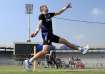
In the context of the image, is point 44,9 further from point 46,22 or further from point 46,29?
point 46,29

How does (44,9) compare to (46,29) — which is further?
(46,29)

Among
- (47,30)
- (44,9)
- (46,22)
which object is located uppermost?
(44,9)

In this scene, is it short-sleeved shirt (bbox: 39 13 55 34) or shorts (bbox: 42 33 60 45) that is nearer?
shorts (bbox: 42 33 60 45)

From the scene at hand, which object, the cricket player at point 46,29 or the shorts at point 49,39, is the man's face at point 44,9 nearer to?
the cricket player at point 46,29

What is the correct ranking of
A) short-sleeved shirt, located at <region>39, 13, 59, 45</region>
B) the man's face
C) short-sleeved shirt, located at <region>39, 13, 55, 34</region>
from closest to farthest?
1. the man's face
2. short-sleeved shirt, located at <region>39, 13, 59, 45</region>
3. short-sleeved shirt, located at <region>39, 13, 55, 34</region>

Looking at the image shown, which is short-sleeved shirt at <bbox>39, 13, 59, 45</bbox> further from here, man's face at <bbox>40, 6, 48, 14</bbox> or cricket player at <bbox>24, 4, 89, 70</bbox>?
man's face at <bbox>40, 6, 48, 14</bbox>

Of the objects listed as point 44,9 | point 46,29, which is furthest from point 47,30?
point 44,9

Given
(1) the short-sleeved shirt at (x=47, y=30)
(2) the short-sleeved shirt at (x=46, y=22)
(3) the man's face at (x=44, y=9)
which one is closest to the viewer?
(3) the man's face at (x=44, y=9)

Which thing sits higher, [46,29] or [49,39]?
[46,29]

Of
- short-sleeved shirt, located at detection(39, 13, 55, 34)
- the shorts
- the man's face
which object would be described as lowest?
the shorts

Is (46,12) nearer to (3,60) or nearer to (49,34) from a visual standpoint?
(49,34)

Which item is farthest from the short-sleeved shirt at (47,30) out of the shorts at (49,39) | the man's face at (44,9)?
the man's face at (44,9)

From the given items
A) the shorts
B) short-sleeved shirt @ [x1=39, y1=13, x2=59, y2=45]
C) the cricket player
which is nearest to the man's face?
the cricket player

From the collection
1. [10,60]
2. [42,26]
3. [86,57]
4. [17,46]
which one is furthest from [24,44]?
[42,26]
